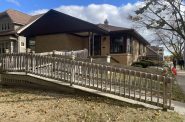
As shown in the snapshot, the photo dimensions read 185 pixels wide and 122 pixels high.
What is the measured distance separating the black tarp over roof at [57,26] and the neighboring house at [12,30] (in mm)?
3112

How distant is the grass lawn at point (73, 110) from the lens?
8.19 metres

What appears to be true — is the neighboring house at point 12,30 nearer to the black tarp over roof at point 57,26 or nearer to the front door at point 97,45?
the black tarp over roof at point 57,26

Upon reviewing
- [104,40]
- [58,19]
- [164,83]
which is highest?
[58,19]

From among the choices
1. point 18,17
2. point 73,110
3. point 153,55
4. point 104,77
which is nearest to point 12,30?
point 18,17

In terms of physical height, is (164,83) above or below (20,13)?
below

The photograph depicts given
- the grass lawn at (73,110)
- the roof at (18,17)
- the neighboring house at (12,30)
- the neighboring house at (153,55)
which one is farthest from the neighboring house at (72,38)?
the grass lawn at (73,110)

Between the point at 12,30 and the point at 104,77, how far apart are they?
29200mm

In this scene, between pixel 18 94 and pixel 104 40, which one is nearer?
pixel 18 94

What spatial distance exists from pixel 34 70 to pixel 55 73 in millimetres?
1298

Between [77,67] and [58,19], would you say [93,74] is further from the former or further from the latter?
[58,19]

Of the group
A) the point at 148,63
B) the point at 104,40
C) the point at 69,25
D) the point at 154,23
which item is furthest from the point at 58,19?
the point at 154,23

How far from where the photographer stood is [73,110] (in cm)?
894

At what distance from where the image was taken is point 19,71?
14297 millimetres

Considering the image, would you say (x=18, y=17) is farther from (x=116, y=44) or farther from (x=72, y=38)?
(x=116, y=44)
